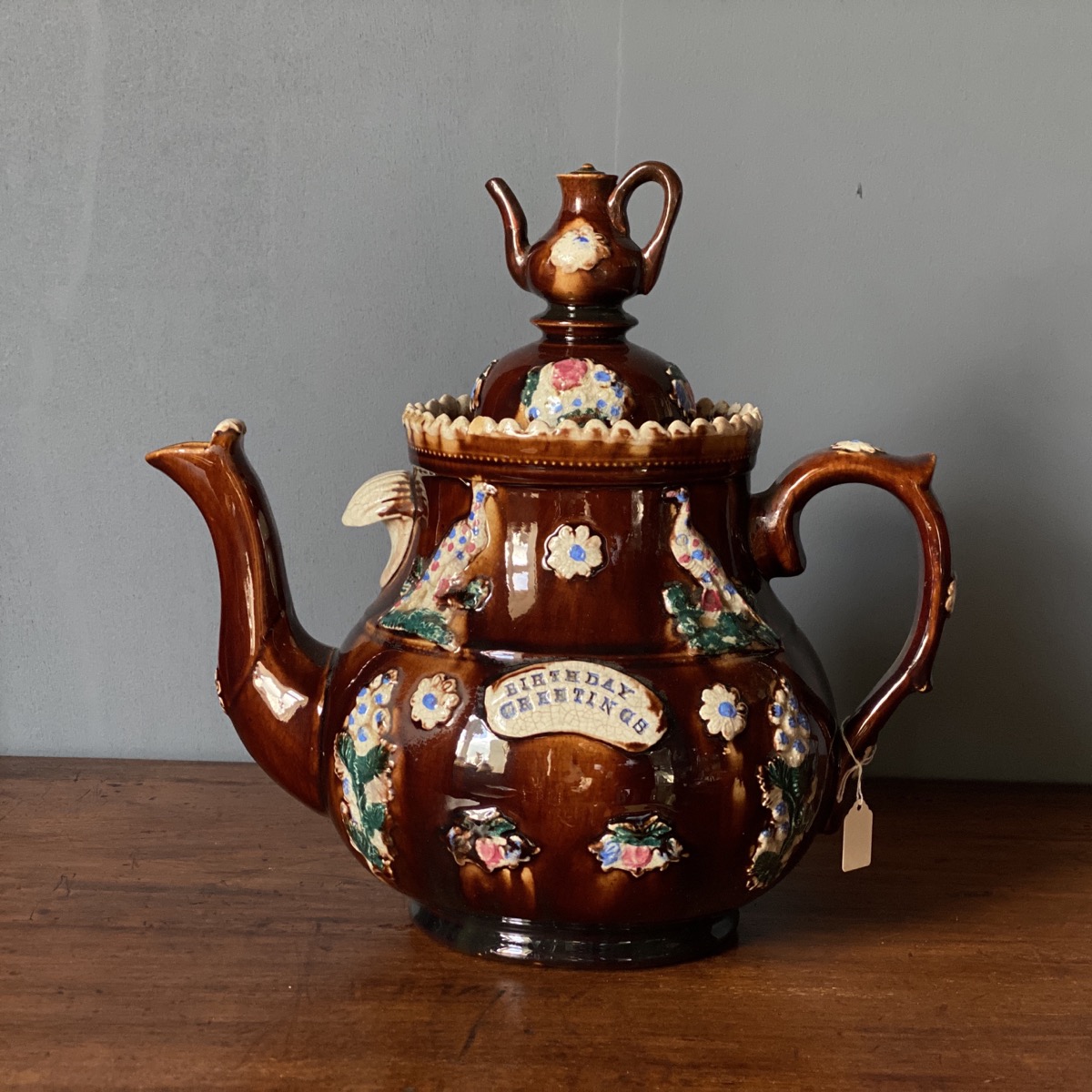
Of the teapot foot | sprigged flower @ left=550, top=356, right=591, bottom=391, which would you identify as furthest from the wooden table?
sprigged flower @ left=550, top=356, right=591, bottom=391

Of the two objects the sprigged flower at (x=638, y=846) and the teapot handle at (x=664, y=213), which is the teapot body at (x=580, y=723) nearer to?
the sprigged flower at (x=638, y=846)

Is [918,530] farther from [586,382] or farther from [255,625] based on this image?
[255,625]

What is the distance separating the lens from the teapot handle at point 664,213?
34.2 inches

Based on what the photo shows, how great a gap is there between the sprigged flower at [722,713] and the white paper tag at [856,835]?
141 mm

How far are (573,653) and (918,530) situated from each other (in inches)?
8.9

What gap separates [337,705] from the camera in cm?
A: 84

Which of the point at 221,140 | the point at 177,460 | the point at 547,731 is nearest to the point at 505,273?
the point at 221,140

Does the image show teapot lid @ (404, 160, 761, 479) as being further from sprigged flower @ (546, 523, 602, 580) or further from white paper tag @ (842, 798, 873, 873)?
white paper tag @ (842, 798, 873, 873)

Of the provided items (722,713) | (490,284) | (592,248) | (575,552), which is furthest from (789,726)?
(490,284)

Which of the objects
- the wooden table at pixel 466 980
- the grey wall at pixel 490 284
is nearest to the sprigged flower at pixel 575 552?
the wooden table at pixel 466 980

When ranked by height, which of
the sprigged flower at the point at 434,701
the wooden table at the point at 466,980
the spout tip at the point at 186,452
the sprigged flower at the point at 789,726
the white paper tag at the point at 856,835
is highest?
the spout tip at the point at 186,452

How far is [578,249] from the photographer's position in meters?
0.85

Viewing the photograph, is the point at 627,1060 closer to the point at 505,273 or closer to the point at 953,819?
the point at 953,819

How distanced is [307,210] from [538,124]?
193mm
